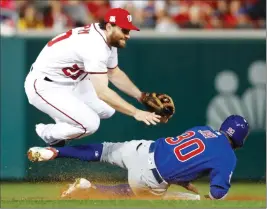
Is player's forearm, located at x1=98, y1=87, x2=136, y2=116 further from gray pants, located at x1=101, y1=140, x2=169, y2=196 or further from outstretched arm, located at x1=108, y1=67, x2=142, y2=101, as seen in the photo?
outstretched arm, located at x1=108, y1=67, x2=142, y2=101

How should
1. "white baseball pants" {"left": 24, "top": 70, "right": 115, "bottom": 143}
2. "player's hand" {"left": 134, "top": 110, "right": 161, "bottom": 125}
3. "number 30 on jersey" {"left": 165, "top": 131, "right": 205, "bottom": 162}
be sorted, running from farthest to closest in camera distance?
"white baseball pants" {"left": 24, "top": 70, "right": 115, "bottom": 143}
"number 30 on jersey" {"left": 165, "top": 131, "right": 205, "bottom": 162}
"player's hand" {"left": 134, "top": 110, "right": 161, "bottom": 125}

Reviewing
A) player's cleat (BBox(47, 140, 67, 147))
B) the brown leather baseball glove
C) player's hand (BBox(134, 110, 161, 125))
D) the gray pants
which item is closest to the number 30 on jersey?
the gray pants

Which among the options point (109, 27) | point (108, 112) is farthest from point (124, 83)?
point (109, 27)

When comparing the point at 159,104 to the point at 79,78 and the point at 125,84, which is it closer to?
the point at 125,84

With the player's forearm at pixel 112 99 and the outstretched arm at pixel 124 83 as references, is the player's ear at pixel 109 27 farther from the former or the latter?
the outstretched arm at pixel 124 83

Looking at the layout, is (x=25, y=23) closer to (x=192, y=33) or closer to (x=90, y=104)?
(x=192, y=33)

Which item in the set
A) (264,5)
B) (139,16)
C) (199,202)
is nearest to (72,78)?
(199,202)

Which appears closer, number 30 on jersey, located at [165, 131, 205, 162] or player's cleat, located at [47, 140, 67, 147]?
number 30 on jersey, located at [165, 131, 205, 162]
